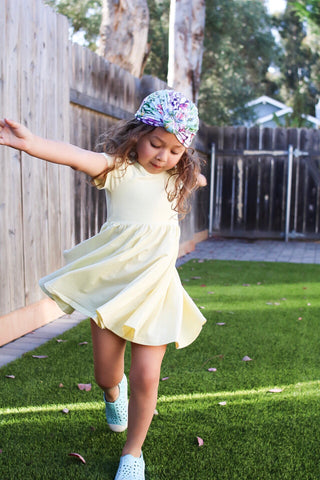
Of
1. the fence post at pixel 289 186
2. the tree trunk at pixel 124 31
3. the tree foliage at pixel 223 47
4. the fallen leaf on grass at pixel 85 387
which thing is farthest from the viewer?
the tree foliage at pixel 223 47

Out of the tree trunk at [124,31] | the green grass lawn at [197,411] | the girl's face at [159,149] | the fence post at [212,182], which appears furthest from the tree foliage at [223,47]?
the girl's face at [159,149]

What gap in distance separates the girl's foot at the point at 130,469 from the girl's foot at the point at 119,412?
1.25 ft

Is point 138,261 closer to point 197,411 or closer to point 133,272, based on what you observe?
point 133,272

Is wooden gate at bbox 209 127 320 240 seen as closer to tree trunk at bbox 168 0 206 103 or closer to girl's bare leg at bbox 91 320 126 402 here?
tree trunk at bbox 168 0 206 103

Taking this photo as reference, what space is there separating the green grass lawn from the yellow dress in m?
0.53

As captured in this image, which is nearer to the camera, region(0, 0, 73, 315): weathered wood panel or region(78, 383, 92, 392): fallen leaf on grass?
region(78, 383, 92, 392): fallen leaf on grass

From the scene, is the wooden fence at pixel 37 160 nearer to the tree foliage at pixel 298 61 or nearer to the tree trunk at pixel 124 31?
the tree trunk at pixel 124 31

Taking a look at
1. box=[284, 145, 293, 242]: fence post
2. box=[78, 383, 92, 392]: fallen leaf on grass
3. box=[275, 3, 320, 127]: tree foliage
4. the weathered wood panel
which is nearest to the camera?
box=[78, 383, 92, 392]: fallen leaf on grass

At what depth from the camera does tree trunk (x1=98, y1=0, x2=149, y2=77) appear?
29.3 ft

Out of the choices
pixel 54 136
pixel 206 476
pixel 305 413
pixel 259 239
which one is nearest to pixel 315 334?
pixel 305 413

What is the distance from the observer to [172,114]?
2.10 metres

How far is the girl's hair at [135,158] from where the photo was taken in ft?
7.19

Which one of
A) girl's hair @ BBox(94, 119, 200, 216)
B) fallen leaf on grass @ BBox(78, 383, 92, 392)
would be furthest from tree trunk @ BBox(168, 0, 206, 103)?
girl's hair @ BBox(94, 119, 200, 216)

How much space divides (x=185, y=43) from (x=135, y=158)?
8.25 meters
